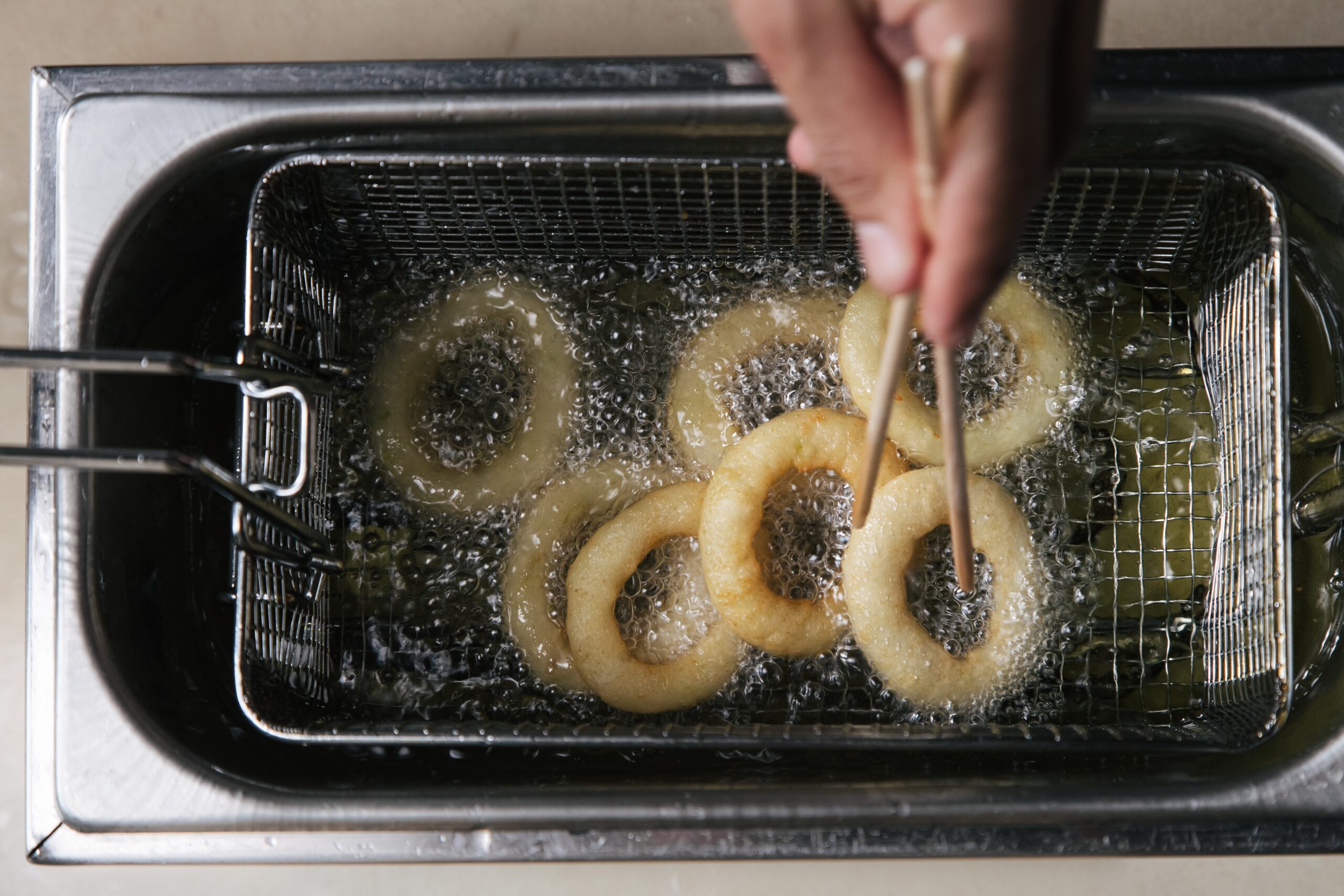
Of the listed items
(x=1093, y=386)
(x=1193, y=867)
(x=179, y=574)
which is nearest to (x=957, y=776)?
(x=1193, y=867)

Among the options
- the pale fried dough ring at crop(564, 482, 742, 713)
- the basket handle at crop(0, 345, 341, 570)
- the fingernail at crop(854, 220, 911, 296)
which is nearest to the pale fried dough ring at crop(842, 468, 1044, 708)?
the pale fried dough ring at crop(564, 482, 742, 713)

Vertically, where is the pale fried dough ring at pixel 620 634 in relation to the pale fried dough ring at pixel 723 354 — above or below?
below

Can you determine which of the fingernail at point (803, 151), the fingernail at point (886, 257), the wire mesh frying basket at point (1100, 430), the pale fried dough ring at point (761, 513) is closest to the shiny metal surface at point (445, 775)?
the wire mesh frying basket at point (1100, 430)

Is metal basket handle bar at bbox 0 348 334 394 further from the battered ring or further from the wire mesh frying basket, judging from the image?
the battered ring

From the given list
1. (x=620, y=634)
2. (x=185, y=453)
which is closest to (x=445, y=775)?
(x=620, y=634)

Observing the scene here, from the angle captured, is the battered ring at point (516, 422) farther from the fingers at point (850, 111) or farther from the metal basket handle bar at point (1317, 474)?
the metal basket handle bar at point (1317, 474)

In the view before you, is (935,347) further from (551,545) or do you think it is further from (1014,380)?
(551,545)
